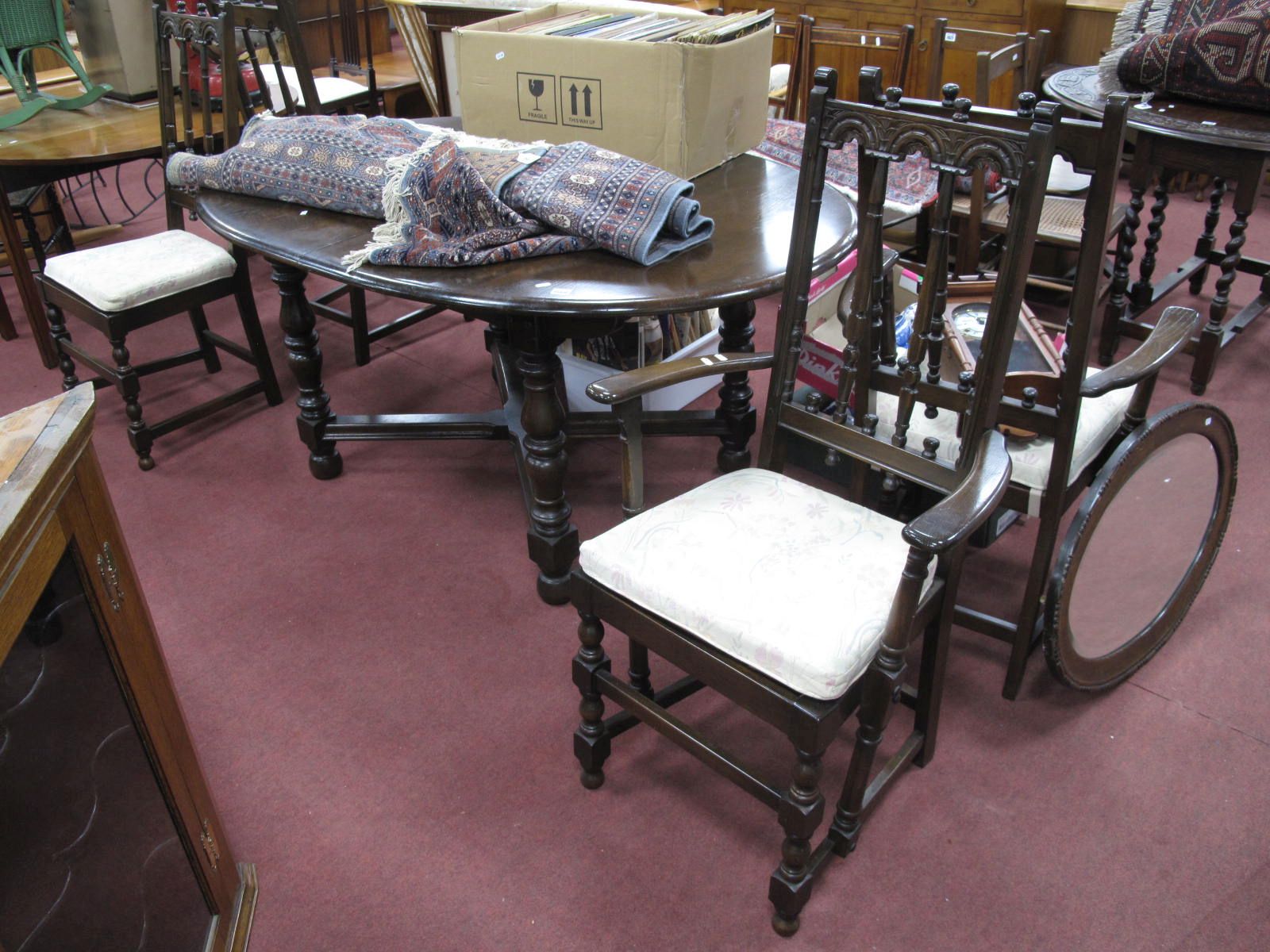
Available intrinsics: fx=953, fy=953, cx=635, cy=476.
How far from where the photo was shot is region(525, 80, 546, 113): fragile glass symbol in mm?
2014

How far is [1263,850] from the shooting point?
A: 159 centimetres

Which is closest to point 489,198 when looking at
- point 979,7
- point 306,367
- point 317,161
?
point 317,161

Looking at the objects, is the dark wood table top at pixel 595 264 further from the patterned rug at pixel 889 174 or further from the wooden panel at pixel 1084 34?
the wooden panel at pixel 1084 34

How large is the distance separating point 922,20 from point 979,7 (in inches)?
11.4

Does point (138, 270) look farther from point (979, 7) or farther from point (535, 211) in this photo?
point (979, 7)

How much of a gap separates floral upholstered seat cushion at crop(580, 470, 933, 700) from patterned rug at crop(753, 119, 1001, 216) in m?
1.69

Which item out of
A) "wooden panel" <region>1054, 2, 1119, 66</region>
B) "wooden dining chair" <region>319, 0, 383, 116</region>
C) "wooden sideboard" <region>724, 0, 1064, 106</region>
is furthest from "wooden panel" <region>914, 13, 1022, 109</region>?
"wooden dining chair" <region>319, 0, 383, 116</region>

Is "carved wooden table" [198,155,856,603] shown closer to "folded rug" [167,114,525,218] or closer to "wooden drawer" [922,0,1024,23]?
"folded rug" [167,114,525,218]

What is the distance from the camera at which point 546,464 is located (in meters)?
1.99

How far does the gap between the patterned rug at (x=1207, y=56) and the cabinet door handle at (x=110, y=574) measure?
2.95 meters

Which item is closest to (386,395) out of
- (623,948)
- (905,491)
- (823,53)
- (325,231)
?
(325,231)

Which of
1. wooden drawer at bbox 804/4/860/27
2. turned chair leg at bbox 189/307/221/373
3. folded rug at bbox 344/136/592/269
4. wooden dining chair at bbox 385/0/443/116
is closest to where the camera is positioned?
folded rug at bbox 344/136/592/269

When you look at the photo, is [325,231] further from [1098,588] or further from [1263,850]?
[1263,850]

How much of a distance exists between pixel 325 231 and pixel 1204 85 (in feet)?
7.94
